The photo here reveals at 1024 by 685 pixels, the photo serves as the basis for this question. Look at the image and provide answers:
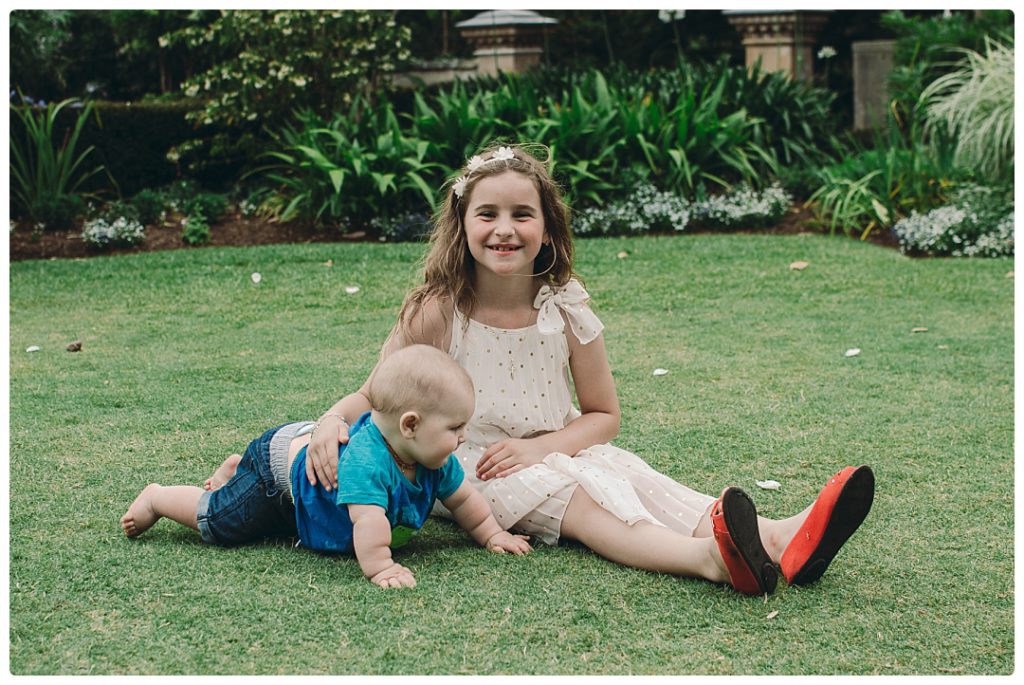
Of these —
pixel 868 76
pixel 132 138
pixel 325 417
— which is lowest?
pixel 325 417

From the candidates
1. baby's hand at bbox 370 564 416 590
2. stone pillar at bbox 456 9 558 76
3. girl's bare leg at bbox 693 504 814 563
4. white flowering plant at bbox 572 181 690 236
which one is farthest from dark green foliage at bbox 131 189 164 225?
girl's bare leg at bbox 693 504 814 563

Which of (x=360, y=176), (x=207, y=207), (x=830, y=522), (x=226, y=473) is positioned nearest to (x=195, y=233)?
(x=207, y=207)

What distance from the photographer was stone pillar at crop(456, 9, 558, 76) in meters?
11.6

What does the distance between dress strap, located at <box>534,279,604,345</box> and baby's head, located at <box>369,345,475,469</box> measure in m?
0.47

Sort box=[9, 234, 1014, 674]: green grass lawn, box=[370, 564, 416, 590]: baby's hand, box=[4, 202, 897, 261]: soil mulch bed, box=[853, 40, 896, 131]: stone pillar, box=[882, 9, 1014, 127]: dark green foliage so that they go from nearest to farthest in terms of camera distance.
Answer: box=[9, 234, 1014, 674]: green grass lawn → box=[370, 564, 416, 590]: baby's hand → box=[4, 202, 897, 261]: soil mulch bed → box=[882, 9, 1014, 127]: dark green foliage → box=[853, 40, 896, 131]: stone pillar

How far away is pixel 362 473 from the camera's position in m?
2.47

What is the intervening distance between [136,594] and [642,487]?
1182mm

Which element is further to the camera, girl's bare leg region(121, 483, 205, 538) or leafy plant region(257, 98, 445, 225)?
leafy plant region(257, 98, 445, 225)

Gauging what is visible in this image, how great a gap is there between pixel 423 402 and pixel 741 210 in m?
6.07

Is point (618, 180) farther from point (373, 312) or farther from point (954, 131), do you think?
point (373, 312)

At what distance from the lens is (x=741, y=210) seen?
8.17 m

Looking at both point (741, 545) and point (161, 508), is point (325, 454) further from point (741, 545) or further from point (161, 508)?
point (741, 545)

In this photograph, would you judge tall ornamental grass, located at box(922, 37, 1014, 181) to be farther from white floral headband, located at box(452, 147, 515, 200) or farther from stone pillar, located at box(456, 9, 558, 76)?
white floral headband, located at box(452, 147, 515, 200)

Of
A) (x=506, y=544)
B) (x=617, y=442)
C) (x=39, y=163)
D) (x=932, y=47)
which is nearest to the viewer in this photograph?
(x=506, y=544)
